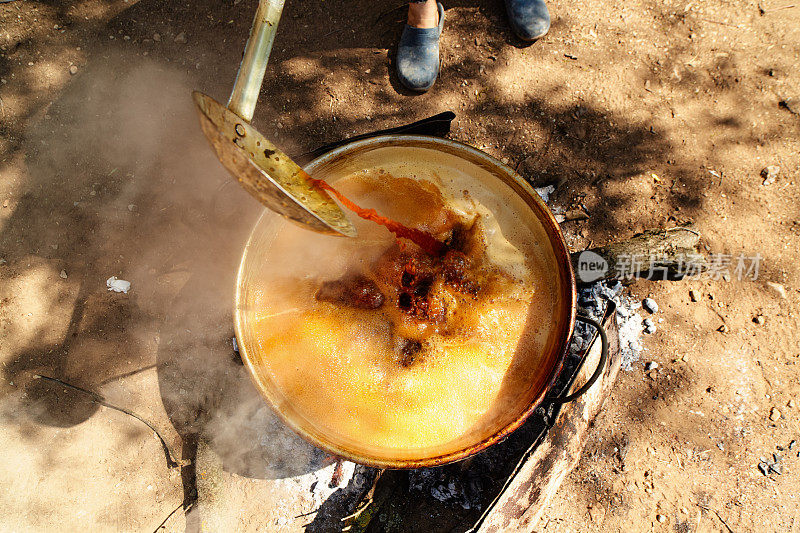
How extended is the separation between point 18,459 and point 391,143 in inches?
102

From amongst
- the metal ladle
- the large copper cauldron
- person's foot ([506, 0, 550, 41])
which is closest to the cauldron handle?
the large copper cauldron

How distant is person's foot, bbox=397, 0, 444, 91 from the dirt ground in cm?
10

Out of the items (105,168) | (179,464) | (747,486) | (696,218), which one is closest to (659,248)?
(696,218)

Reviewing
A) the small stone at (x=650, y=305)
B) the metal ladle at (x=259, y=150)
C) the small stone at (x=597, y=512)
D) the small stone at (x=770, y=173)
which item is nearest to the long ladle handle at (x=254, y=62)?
the metal ladle at (x=259, y=150)

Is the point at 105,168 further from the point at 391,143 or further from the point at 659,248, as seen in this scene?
the point at 659,248

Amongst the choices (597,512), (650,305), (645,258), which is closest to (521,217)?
(645,258)

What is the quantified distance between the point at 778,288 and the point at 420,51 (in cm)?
237

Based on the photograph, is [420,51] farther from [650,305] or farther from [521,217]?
[650,305]

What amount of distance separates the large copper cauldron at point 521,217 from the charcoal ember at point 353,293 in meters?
0.29

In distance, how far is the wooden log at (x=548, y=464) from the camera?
1856mm

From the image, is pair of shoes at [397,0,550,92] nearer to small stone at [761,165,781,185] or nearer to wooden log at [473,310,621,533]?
small stone at [761,165,781,185]

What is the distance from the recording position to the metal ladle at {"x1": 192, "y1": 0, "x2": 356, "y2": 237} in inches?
44.6

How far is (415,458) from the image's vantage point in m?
1.60

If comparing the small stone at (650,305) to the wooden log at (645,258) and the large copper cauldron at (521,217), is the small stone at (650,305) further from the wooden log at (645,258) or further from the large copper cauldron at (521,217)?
the large copper cauldron at (521,217)
